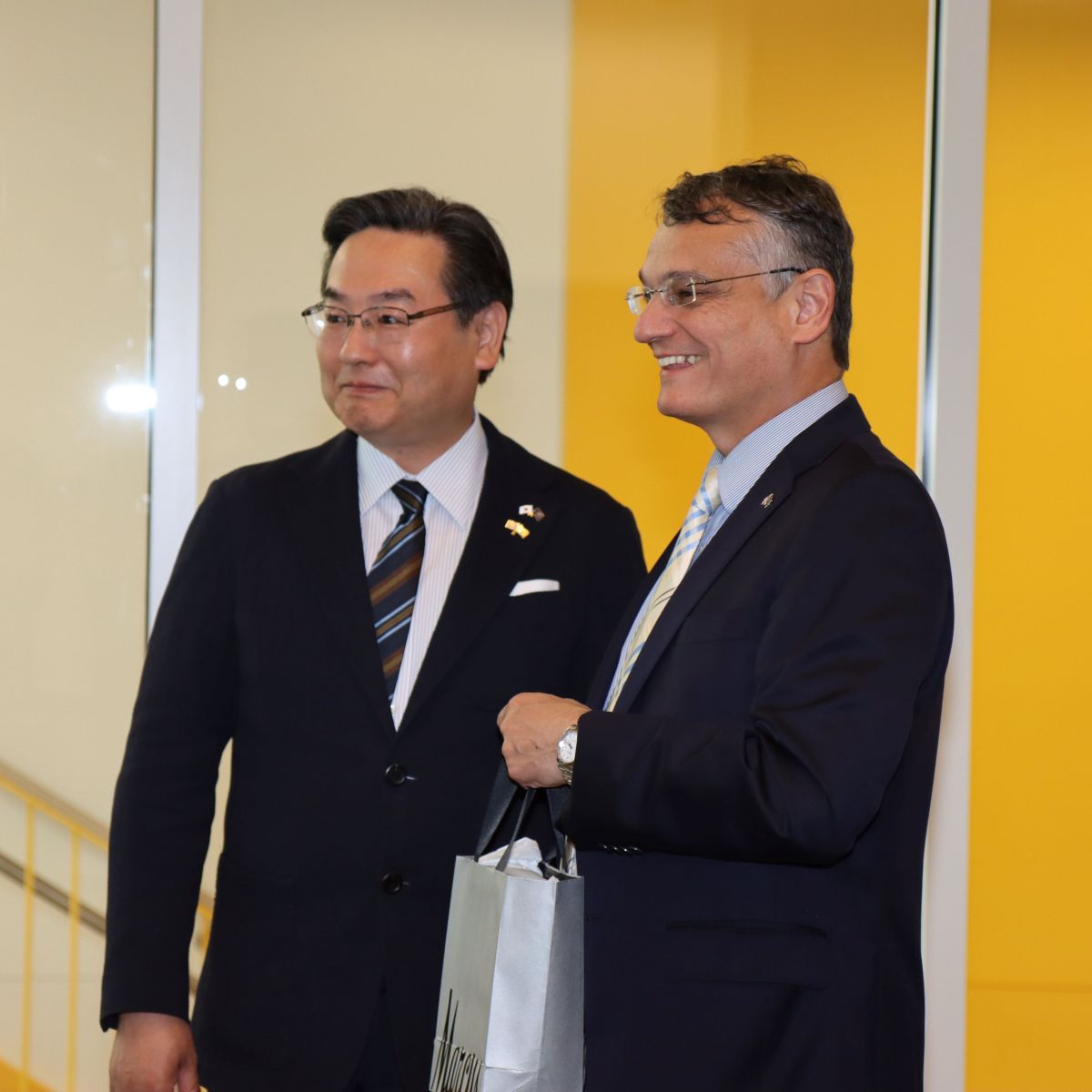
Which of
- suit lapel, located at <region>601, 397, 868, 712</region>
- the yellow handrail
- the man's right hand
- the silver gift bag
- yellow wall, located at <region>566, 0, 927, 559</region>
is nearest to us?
the silver gift bag

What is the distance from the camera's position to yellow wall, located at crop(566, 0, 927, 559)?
132 inches

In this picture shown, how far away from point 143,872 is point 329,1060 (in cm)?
41

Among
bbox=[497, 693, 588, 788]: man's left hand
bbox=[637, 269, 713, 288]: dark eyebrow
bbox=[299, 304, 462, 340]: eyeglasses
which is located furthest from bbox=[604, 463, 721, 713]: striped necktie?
bbox=[299, 304, 462, 340]: eyeglasses

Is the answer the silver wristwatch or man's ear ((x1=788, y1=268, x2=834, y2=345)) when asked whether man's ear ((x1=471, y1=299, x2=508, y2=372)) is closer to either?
man's ear ((x1=788, y1=268, x2=834, y2=345))

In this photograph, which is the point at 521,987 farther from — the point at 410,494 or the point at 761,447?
the point at 410,494

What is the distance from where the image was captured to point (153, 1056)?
82.7 inches


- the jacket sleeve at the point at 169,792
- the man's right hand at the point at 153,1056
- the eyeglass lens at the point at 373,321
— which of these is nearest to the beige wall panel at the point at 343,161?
the eyeglass lens at the point at 373,321

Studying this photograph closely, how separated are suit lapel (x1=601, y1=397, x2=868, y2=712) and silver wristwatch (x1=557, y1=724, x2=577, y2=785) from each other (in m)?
0.14

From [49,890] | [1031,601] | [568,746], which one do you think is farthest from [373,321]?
[1031,601]

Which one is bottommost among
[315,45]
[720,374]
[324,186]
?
[720,374]

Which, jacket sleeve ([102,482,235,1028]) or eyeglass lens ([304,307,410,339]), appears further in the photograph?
eyeglass lens ([304,307,410,339])

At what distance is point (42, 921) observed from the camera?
3.14 m

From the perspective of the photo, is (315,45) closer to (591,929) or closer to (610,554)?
(610,554)

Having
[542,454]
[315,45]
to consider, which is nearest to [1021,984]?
[542,454]
